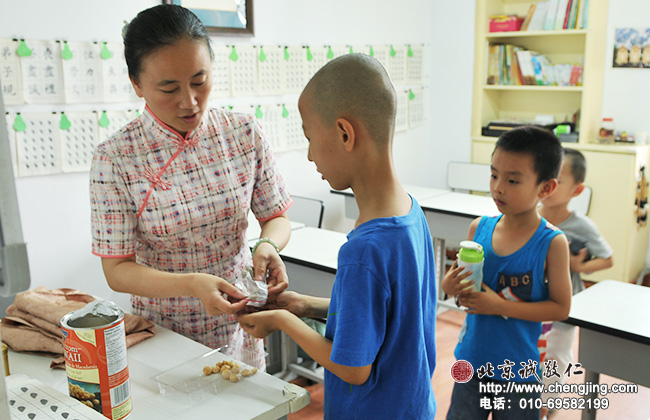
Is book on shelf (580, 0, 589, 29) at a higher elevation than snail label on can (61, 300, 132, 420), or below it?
higher

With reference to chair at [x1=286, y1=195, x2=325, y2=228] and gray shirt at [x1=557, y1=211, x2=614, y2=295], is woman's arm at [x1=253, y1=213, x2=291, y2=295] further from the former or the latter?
chair at [x1=286, y1=195, x2=325, y2=228]

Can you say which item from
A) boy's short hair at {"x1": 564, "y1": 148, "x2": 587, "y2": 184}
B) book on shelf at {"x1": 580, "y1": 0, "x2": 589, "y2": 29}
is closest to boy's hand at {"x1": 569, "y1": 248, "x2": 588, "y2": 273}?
boy's short hair at {"x1": 564, "y1": 148, "x2": 587, "y2": 184}

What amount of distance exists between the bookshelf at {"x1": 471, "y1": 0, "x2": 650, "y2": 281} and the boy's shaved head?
3789 mm

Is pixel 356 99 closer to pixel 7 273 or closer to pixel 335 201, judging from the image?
pixel 7 273

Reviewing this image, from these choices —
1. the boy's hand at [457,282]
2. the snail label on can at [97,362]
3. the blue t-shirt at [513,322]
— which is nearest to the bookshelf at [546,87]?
the blue t-shirt at [513,322]

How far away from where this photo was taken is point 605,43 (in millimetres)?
4508

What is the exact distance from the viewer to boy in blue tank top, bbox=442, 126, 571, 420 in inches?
67.5

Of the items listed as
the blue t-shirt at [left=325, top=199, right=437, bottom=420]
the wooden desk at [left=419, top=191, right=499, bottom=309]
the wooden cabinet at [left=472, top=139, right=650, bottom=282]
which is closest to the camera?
the blue t-shirt at [left=325, top=199, right=437, bottom=420]

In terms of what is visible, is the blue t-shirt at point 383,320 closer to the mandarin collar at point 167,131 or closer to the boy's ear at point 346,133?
the boy's ear at point 346,133

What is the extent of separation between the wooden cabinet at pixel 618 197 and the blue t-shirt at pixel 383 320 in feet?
12.2

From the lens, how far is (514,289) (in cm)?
177

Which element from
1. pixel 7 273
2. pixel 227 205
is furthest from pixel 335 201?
pixel 7 273

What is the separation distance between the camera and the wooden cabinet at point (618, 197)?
4.23 metres

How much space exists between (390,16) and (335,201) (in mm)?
1602
